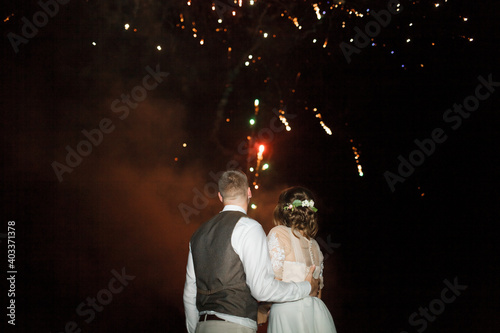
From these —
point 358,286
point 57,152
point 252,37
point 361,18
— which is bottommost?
point 358,286

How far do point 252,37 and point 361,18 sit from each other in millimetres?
1429

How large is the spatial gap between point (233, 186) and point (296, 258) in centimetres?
64

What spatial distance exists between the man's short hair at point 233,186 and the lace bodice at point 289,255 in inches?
17.7

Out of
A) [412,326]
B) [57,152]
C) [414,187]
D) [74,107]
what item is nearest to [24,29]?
[74,107]

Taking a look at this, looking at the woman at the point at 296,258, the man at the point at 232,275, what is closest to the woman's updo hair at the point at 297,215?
the woman at the point at 296,258

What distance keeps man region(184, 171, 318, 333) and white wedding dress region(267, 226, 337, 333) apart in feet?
0.85

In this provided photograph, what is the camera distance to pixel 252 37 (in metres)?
4.88

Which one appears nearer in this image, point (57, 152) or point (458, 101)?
point (57, 152)

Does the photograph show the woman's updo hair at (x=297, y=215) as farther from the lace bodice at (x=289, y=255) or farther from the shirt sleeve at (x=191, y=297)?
the shirt sleeve at (x=191, y=297)

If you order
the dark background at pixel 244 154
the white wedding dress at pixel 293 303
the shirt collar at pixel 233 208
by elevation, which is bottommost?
the white wedding dress at pixel 293 303

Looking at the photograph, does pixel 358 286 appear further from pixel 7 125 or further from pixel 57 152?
pixel 7 125

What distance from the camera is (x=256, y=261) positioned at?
1737 millimetres

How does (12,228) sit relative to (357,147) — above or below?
below

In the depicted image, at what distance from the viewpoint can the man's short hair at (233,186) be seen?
1.89 metres
